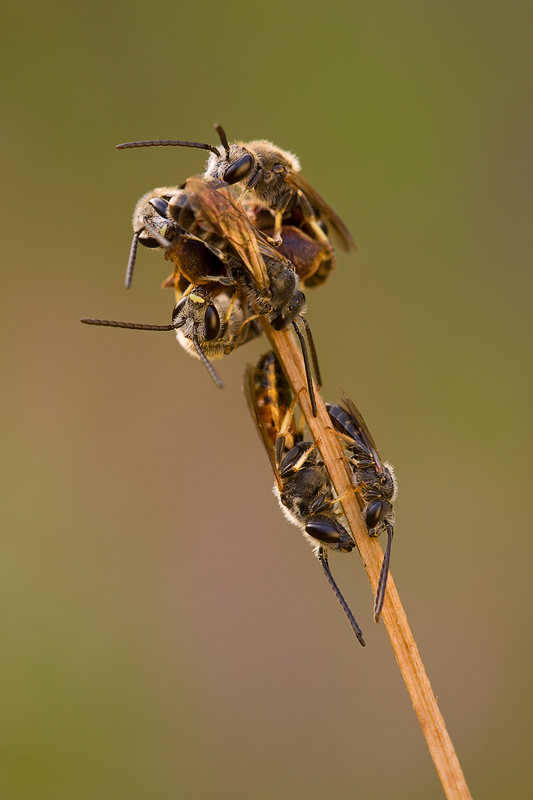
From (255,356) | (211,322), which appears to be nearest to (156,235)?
(211,322)

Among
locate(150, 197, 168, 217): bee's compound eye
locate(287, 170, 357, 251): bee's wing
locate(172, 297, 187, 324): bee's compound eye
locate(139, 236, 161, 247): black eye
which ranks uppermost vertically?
locate(287, 170, 357, 251): bee's wing

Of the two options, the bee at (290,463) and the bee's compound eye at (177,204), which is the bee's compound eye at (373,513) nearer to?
the bee at (290,463)

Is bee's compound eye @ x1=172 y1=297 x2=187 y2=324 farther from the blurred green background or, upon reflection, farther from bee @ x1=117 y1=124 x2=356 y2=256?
the blurred green background

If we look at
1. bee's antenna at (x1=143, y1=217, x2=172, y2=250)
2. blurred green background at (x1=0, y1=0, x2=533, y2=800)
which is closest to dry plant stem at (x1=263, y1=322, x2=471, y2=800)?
bee's antenna at (x1=143, y1=217, x2=172, y2=250)

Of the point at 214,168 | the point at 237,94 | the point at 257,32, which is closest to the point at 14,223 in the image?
the point at 237,94

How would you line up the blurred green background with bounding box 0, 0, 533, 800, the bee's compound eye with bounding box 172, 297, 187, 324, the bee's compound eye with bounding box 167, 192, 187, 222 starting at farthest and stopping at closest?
the blurred green background with bounding box 0, 0, 533, 800, the bee's compound eye with bounding box 172, 297, 187, 324, the bee's compound eye with bounding box 167, 192, 187, 222

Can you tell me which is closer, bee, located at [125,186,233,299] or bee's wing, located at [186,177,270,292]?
bee's wing, located at [186,177,270,292]

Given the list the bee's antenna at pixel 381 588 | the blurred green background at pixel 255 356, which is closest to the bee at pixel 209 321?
the bee's antenna at pixel 381 588

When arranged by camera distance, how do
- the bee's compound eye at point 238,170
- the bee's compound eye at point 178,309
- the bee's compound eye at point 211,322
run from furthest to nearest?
the bee's compound eye at point 238,170, the bee's compound eye at point 178,309, the bee's compound eye at point 211,322
